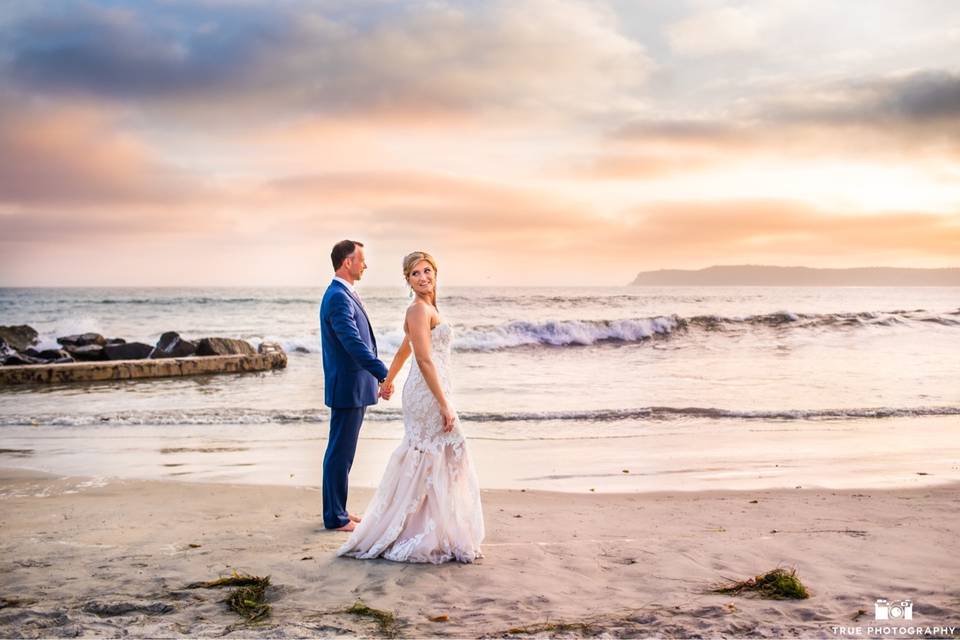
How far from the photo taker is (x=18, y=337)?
26.9 meters

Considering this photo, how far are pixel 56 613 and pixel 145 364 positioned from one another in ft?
52.7

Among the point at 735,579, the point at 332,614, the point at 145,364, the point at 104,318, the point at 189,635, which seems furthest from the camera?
the point at 104,318

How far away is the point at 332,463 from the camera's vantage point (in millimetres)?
5738

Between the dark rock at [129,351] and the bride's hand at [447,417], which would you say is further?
the dark rock at [129,351]

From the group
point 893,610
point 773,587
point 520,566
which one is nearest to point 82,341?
point 520,566

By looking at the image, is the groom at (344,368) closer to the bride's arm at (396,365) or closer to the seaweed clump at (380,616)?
the bride's arm at (396,365)

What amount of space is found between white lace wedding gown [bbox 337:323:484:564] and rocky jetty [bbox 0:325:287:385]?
15.5m

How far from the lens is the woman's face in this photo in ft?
16.3

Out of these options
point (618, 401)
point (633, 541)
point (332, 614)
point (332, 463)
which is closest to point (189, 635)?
point (332, 614)

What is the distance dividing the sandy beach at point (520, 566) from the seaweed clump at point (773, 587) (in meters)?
0.09

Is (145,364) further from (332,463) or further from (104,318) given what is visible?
(104,318)

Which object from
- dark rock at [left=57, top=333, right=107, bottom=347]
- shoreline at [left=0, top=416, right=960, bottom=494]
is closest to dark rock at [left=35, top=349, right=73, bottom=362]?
dark rock at [left=57, top=333, right=107, bottom=347]

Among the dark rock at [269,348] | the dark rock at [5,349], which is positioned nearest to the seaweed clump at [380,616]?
the dark rock at [269,348]

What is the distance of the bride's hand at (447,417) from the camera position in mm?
5012
